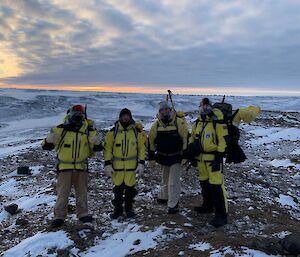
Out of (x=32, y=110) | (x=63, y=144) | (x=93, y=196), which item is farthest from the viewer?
(x=32, y=110)

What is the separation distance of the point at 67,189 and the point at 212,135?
2773mm

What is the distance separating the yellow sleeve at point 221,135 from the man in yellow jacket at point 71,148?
213cm

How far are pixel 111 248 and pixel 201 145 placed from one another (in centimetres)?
238

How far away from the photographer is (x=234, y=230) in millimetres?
6980

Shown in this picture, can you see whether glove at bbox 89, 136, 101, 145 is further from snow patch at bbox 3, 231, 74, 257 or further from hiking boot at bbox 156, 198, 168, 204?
hiking boot at bbox 156, 198, 168, 204

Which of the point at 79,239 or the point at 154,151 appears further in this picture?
the point at 154,151

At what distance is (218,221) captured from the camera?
23.2 feet

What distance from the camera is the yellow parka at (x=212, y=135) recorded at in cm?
688

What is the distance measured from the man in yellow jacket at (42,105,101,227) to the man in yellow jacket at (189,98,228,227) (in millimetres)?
1829

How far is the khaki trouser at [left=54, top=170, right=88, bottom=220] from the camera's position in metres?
6.94

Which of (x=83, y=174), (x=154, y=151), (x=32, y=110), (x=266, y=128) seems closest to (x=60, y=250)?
(x=83, y=174)

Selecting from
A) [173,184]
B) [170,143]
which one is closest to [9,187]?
[173,184]

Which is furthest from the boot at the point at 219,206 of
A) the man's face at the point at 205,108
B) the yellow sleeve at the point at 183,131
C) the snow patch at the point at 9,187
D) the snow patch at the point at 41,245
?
the snow patch at the point at 9,187

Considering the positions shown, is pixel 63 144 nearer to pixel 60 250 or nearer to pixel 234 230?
pixel 60 250
